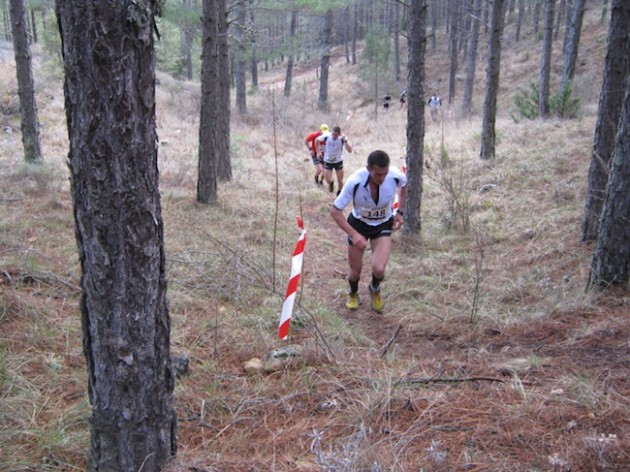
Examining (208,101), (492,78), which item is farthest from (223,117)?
(492,78)

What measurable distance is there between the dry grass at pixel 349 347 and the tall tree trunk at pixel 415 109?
47 cm

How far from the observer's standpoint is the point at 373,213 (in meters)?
5.81

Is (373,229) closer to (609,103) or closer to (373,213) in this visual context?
(373,213)

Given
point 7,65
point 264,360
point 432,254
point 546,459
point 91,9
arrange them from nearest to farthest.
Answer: point 91,9
point 546,459
point 264,360
point 432,254
point 7,65

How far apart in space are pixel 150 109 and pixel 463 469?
221 cm

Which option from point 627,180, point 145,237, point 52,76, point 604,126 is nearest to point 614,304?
point 627,180

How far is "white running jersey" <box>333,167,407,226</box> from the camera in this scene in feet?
18.1

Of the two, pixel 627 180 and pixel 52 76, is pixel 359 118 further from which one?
pixel 627 180

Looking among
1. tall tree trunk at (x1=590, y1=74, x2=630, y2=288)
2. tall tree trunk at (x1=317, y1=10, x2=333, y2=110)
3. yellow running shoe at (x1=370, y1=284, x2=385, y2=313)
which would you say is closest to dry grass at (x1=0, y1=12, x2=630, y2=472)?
yellow running shoe at (x1=370, y1=284, x2=385, y2=313)

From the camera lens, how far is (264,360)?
A: 409 cm

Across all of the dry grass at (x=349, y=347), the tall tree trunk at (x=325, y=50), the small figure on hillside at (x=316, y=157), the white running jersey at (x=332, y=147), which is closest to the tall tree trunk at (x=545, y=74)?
the dry grass at (x=349, y=347)

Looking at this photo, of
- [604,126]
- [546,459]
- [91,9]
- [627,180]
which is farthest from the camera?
[604,126]

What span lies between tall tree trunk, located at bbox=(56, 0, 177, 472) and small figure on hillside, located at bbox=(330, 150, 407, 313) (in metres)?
3.26

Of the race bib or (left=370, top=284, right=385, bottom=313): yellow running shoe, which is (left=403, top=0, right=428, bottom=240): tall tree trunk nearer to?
the race bib
